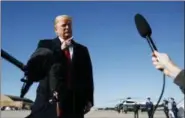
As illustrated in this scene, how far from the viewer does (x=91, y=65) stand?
3.59 meters

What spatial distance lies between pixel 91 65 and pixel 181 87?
195cm

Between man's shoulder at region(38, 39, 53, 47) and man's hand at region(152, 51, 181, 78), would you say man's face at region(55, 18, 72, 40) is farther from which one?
man's hand at region(152, 51, 181, 78)

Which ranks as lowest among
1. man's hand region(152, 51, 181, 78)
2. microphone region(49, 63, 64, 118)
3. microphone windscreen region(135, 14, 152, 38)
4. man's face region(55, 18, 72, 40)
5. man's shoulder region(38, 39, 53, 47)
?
man's hand region(152, 51, 181, 78)

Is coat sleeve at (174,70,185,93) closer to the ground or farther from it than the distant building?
closer to the ground

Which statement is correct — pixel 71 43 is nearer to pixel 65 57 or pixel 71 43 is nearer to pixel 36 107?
pixel 65 57

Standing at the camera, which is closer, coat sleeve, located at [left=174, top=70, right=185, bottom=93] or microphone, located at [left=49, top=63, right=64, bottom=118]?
coat sleeve, located at [left=174, top=70, right=185, bottom=93]

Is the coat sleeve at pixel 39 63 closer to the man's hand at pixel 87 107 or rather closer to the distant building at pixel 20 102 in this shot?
the distant building at pixel 20 102

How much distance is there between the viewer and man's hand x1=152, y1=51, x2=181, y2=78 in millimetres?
1680

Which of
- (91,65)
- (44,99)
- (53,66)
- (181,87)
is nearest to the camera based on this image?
(181,87)

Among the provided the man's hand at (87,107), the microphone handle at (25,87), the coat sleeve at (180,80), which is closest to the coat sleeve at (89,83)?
the man's hand at (87,107)

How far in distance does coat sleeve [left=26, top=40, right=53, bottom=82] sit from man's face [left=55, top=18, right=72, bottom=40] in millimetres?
252

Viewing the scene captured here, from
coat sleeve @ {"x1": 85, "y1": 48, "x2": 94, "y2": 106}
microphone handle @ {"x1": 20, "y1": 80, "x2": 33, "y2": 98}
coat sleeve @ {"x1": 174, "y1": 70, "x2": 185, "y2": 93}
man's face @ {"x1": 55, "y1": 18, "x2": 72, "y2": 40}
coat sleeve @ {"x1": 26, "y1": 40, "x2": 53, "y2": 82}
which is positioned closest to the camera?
coat sleeve @ {"x1": 174, "y1": 70, "x2": 185, "y2": 93}

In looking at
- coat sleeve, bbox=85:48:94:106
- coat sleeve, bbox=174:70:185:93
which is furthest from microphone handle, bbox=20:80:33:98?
coat sleeve, bbox=174:70:185:93

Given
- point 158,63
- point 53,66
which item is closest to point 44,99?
point 53,66
